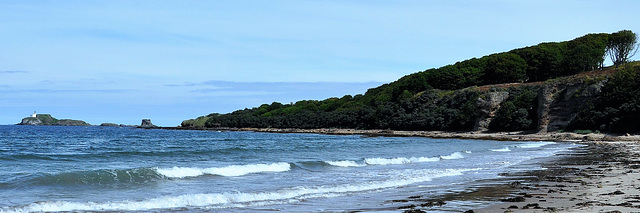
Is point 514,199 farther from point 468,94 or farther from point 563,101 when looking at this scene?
point 468,94

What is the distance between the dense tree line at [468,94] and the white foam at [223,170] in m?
52.4

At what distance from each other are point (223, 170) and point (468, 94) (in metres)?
74.9

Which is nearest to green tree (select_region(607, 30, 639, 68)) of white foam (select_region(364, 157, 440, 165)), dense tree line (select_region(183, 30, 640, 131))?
dense tree line (select_region(183, 30, 640, 131))

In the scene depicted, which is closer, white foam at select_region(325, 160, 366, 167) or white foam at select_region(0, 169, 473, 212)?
white foam at select_region(0, 169, 473, 212)

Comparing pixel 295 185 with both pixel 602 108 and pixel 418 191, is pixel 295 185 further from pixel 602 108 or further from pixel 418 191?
pixel 602 108

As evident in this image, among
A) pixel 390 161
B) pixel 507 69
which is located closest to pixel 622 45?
pixel 507 69

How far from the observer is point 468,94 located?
9025 centimetres

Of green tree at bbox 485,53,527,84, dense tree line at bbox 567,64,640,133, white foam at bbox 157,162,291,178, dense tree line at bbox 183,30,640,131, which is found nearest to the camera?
white foam at bbox 157,162,291,178

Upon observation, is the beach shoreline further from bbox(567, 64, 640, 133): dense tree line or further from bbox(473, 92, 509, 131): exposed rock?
bbox(473, 92, 509, 131): exposed rock

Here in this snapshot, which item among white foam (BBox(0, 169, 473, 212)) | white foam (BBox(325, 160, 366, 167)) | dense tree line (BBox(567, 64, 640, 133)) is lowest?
white foam (BBox(0, 169, 473, 212))

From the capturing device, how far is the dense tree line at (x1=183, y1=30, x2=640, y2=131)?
74.4 metres

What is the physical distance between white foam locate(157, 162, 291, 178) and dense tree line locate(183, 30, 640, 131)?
52444 millimetres

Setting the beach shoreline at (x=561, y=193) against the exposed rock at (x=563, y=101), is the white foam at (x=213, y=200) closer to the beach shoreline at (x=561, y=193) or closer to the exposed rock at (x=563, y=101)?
the beach shoreline at (x=561, y=193)

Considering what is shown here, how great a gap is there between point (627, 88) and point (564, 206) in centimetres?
5559
